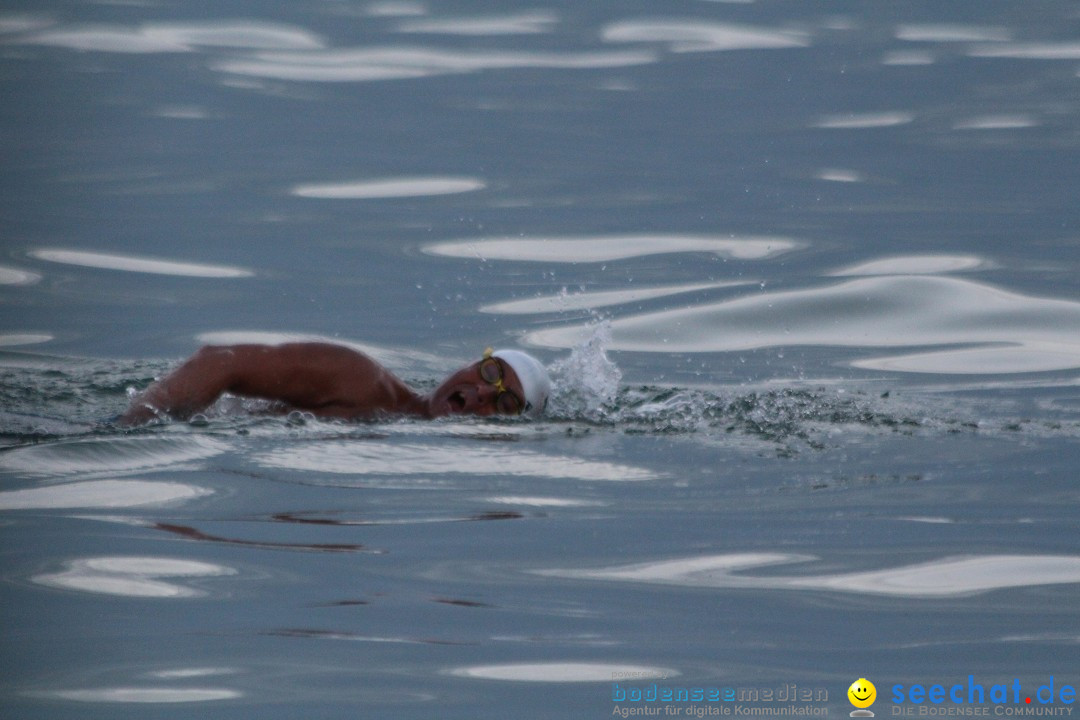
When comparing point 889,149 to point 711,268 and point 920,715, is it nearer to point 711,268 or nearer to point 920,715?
point 711,268

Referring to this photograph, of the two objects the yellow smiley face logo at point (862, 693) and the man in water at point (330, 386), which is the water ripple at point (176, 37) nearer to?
the man in water at point (330, 386)

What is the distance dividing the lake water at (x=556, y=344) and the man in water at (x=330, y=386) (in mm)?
199

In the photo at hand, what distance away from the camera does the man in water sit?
7527 mm

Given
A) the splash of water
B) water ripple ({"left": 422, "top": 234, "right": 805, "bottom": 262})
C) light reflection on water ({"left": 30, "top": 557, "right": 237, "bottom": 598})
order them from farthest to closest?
water ripple ({"left": 422, "top": 234, "right": 805, "bottom": 262})
the splash of water
light reflection on water ({"left": 30, "top": 557, "right": 237, "bottom": 598})

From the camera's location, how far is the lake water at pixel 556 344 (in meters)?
4.91

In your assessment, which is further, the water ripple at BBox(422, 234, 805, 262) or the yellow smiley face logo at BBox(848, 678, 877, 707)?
the water ripple at BBox(422, 234, 805, 262)

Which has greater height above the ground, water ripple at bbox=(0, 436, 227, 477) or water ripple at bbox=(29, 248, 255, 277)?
water ripple at bbox=(29, 248, 255, 277)

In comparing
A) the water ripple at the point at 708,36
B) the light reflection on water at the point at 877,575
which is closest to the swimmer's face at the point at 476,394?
the light reflection on water at the point at 877,575

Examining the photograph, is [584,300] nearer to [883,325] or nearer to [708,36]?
[883,325]

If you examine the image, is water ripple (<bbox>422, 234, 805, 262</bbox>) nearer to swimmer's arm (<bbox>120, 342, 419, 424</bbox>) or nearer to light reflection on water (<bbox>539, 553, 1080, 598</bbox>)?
swimmer's arm (<bbox>120, 342, 419, 424</bbox>)

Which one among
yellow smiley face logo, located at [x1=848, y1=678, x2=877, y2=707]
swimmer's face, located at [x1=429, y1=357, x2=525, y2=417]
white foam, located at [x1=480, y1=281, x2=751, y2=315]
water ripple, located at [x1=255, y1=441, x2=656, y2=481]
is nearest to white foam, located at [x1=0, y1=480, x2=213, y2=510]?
water ripple, located at [x1=255, y1=441, x2=656, y2=481]

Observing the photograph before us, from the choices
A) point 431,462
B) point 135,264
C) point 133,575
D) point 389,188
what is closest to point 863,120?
point 389,188

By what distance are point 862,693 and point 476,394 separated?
4.05 meters

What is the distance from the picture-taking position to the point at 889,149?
50.4 ft
